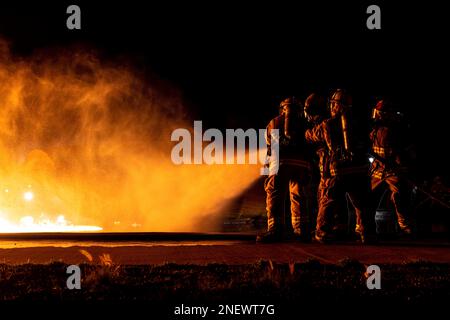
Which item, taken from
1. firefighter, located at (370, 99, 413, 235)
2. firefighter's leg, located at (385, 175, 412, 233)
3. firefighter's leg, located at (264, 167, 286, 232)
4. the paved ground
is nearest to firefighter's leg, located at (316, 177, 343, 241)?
the paved ground

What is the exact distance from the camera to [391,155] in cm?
787

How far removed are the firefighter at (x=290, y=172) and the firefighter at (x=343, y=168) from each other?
35 centimetres

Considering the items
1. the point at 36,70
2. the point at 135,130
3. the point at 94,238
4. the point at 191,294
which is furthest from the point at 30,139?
the point at 191,294

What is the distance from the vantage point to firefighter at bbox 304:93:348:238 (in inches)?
286

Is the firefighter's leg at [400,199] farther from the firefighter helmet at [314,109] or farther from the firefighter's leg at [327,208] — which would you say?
the firefighter helmet at [314,109]

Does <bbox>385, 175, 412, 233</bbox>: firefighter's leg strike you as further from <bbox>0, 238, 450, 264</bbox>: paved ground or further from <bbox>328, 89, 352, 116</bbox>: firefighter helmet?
<bbox>328, 89, 352, 116</bbox>: firefighter helmet

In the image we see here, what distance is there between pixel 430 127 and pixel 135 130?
9150 millimetres

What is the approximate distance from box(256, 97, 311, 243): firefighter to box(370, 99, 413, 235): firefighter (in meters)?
1.14

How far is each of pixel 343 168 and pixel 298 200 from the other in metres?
0.82

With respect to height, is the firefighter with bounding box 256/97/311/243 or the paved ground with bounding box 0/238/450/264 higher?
the firefighter with bounding box 256/97/311/243

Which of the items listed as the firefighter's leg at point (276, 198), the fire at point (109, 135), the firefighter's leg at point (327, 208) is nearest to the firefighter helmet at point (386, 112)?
the firefighter's leg at point (327, 208)

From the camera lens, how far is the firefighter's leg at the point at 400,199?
7676 mm

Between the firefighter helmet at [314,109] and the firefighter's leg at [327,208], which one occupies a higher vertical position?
the firefighter helmet at [314,109]
